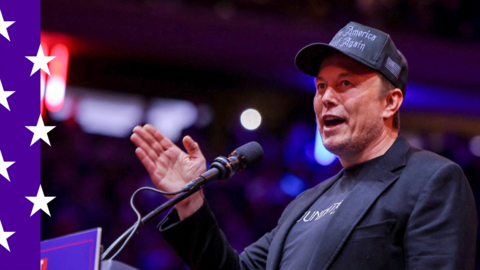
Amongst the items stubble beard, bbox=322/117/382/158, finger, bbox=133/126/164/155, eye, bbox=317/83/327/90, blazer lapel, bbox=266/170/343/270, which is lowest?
blazer lapel, bbox=266/170/343/270

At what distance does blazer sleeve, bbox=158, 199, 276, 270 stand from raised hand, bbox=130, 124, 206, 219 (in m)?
0.03

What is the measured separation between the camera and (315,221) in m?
1.64

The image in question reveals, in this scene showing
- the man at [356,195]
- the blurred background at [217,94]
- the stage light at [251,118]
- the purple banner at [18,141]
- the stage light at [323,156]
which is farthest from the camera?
the stage light at [251,118]

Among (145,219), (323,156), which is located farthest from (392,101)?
(323,156)

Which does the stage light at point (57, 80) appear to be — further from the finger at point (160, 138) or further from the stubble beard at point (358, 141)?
the stubble beard at point (358, 141)

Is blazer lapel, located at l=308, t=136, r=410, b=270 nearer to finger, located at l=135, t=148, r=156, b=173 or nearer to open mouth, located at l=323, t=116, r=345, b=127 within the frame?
open mouth, located at l=323, t=116, r=345, b=127

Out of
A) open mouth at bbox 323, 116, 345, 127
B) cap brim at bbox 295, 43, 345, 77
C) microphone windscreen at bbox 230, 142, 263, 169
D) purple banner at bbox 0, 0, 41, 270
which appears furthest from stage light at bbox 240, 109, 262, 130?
purple banner at bbox 0, 0, 41, 270

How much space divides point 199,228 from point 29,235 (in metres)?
0.60

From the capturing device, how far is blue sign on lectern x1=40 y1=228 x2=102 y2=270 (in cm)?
120

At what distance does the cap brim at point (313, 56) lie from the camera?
1.75 meters

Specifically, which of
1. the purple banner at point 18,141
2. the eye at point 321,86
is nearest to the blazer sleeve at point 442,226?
the eye at point 321,86

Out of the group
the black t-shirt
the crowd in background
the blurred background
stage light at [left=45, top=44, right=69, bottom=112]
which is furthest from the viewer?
stage light at [left=45, top=44, right=69, bottom=112]

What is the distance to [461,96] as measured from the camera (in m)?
6.01

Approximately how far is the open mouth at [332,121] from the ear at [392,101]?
133mm
